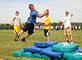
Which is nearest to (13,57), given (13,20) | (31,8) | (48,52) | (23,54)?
(23,54)

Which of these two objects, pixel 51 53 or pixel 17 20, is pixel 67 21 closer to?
pixel 17 20

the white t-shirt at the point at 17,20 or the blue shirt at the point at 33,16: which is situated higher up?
the blue shirt at the point at 33,16

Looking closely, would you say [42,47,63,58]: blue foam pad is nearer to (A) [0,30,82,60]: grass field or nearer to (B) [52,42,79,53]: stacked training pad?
(B) [52,42,79,53]: stacked training pad

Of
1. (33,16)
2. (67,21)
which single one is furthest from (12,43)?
(33,16)

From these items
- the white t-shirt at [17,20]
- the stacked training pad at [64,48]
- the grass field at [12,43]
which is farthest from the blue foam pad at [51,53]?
the white t-shirt at [17,20]

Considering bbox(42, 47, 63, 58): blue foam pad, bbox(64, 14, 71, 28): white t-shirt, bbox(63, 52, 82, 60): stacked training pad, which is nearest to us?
bbox(63, 52, 82, 60): stacked training pad

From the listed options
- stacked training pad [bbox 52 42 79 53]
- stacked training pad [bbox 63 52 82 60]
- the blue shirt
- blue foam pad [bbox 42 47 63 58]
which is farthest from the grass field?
stacked training pad [bbox 63 52 82 60]

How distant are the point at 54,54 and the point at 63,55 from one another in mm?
293

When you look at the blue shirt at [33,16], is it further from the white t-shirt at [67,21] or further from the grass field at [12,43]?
the white t-shirt at [67,21]

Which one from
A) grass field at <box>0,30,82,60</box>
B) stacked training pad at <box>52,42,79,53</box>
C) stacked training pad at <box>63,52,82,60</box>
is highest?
stacked training pad at <box>52,42,79,53</box>

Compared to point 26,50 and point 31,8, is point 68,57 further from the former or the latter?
point 31,8

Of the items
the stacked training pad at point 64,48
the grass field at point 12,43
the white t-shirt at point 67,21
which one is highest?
the white t-shirt at point 67,21

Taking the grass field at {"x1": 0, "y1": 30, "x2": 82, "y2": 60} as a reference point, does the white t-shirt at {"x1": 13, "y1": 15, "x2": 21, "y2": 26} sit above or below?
Answer: above

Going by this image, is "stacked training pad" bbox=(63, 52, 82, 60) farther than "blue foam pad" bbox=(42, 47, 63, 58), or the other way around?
"blue foam pad" bbox=(42, 47, 63, 58)
